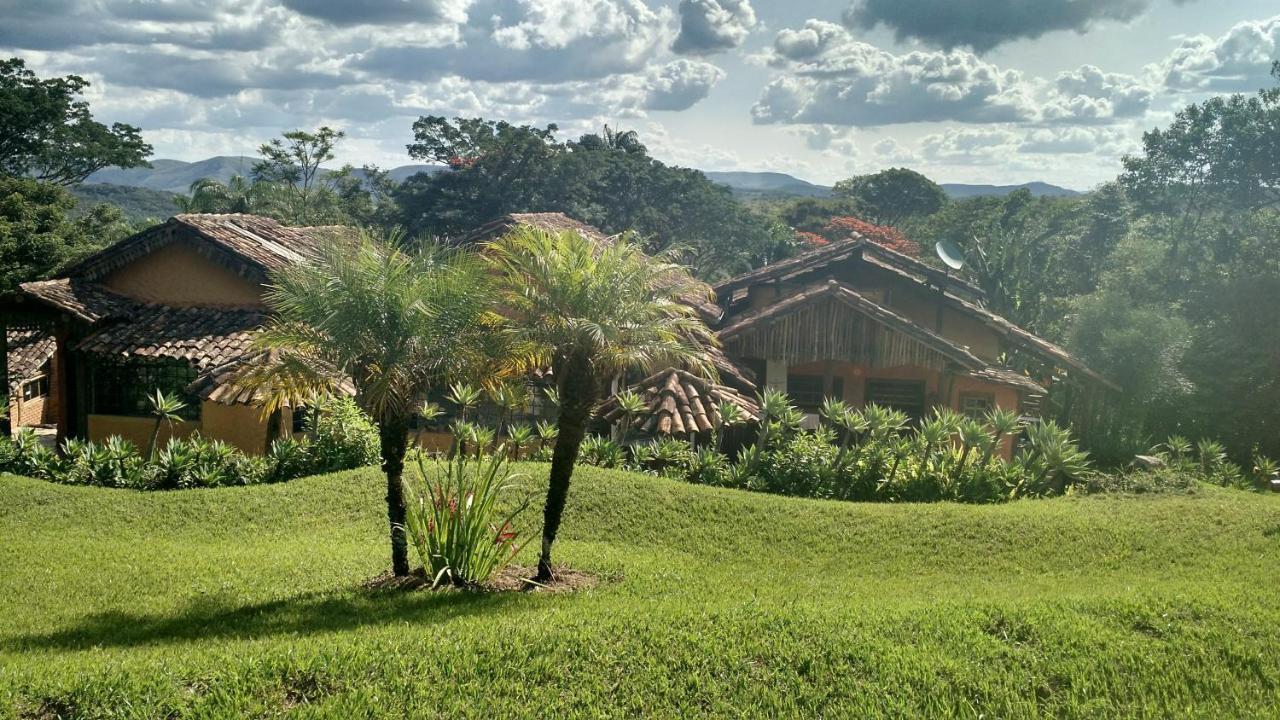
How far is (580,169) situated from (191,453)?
33.2m

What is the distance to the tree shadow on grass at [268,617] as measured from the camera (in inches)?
314

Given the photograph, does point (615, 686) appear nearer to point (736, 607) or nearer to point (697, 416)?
point (736, 607)

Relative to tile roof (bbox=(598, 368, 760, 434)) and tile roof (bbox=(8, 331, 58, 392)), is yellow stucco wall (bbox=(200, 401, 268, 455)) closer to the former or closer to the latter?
tile roof (bbox=(598, 368, 760, 434))

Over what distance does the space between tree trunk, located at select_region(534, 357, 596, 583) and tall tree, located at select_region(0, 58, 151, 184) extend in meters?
33.1

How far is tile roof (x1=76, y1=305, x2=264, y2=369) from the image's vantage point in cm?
1827

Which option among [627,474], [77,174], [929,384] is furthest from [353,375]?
[77,174]

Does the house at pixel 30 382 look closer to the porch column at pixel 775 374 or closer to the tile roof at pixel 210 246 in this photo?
the tile roof at pixel 210 246

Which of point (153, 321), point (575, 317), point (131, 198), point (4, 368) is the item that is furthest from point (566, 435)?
point (131, 198)

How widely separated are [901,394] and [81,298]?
56.9ft

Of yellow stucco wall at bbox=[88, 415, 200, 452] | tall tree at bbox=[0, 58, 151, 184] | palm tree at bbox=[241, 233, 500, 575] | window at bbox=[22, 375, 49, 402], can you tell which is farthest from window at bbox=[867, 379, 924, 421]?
tall tree at bbox=[0, 58, 151, 184]

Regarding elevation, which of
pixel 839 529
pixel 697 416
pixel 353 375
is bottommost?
pixel 839 529

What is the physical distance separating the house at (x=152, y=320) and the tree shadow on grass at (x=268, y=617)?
31.9 ft

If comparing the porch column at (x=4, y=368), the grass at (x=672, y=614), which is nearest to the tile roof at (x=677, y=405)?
the grass at (x=672, y=614)

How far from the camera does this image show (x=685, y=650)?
7.01 metres
